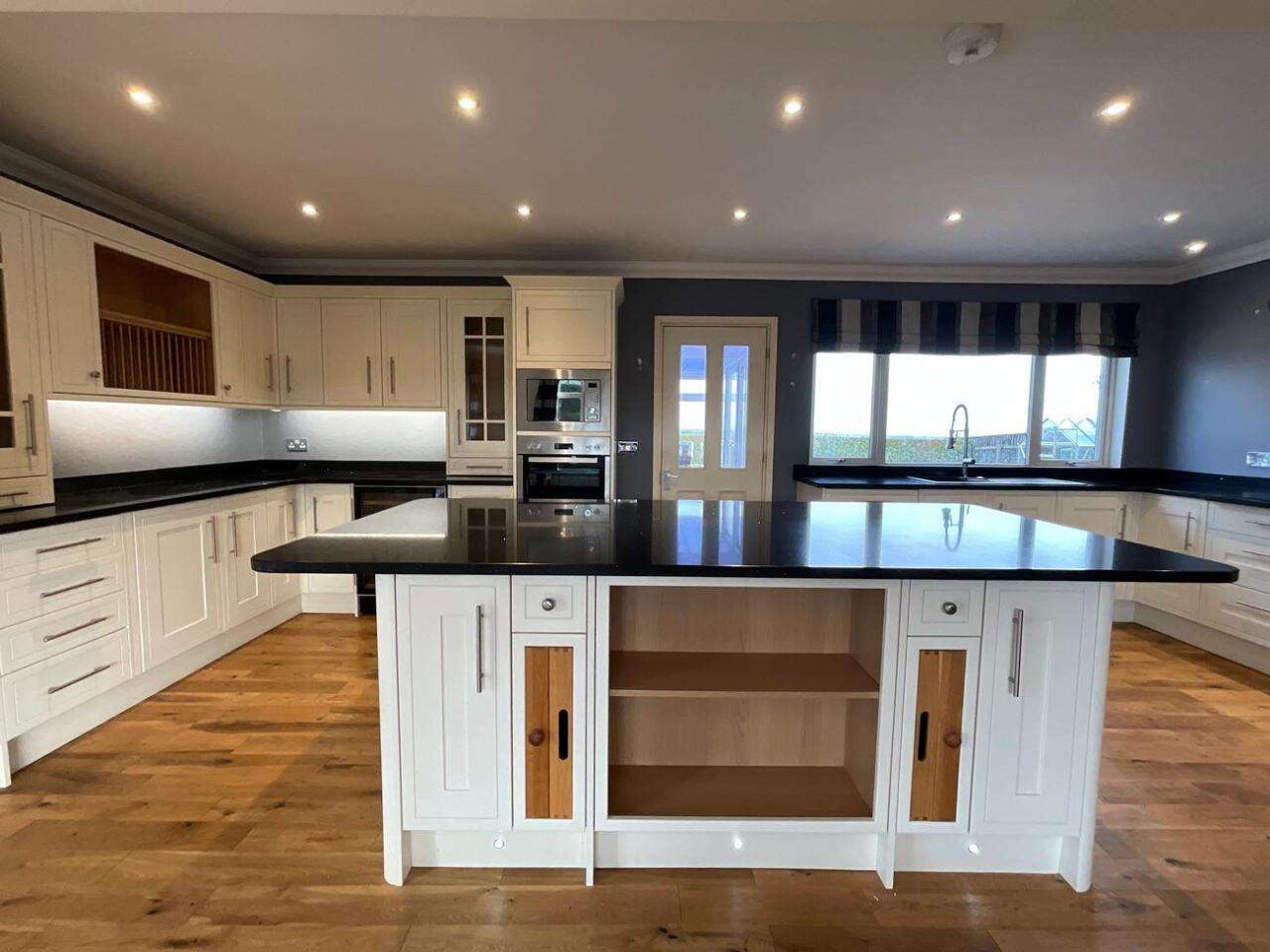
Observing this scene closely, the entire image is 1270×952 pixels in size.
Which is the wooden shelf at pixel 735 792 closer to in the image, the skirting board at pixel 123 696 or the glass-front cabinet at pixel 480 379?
the skirting board at pixel 123 696

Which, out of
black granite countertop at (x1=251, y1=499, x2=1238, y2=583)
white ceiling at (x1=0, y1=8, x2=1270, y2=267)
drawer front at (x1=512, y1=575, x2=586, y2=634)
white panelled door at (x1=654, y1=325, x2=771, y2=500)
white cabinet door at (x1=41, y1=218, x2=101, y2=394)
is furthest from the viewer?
white panelled door at (x1=654, y1=325, x2=771, y2=500)

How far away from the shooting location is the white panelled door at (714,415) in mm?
4332

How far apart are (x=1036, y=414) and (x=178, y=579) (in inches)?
220

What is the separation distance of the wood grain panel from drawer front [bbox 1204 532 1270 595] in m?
2.81

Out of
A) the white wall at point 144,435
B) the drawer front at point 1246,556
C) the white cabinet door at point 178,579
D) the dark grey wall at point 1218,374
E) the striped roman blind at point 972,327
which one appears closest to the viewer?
the white cabinet door at point 178,579

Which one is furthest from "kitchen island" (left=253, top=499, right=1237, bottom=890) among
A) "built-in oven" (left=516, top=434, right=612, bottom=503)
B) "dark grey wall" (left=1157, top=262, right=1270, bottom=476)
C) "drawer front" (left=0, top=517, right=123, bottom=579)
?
"dark grey wall" (left=1157, top=262, right=1270, bottom=476)

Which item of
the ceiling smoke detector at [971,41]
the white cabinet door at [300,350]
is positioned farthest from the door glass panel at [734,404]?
the white cabinet door at [300,350]

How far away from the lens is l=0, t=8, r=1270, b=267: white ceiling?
1.73 metres

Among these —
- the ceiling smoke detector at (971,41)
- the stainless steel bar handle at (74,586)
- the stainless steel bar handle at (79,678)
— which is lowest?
the stainless steel bar handle at (79,678)

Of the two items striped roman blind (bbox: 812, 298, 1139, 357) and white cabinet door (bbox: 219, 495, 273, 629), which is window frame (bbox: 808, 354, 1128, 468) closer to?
striped roman blind (bbox: 812, 298, 1139, 357)

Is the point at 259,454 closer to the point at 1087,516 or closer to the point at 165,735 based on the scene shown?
the point at 165,735

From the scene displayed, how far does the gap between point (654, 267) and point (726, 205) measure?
119cm

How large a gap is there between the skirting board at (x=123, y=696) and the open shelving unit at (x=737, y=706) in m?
2.20

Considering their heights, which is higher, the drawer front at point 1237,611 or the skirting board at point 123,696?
the drawer front at point 1237,611
